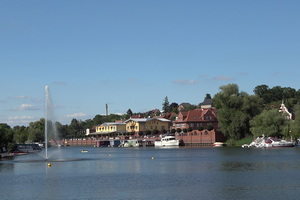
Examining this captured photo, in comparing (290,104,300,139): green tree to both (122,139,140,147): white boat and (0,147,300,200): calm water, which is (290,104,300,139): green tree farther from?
(122,139,140,147): white boat

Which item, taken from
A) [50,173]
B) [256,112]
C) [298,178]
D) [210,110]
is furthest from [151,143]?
[298,178]

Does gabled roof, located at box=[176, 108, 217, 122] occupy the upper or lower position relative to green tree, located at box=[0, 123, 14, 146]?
upper

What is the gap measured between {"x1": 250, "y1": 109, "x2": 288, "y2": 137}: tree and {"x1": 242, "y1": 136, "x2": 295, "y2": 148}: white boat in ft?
4.49

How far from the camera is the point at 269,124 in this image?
411 ft

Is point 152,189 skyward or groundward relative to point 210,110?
groundward

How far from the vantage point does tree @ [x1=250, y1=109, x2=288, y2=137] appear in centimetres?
12432

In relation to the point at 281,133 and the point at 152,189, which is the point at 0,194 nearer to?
the point at 152,189

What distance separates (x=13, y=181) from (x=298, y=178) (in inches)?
1088

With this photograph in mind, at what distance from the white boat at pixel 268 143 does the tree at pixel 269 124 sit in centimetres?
137

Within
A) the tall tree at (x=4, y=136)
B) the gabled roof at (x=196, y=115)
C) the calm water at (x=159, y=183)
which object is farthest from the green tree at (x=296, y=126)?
the tall tree at (x=4, y=136)

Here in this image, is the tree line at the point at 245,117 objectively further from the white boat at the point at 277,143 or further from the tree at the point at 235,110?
the white boat at the point at 277,143

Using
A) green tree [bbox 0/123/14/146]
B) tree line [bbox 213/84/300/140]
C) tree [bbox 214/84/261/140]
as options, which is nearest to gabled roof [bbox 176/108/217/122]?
tree line [bbox 213/84/300/140]

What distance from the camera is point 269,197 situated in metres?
39.4

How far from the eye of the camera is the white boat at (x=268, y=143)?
12006 centimetres
